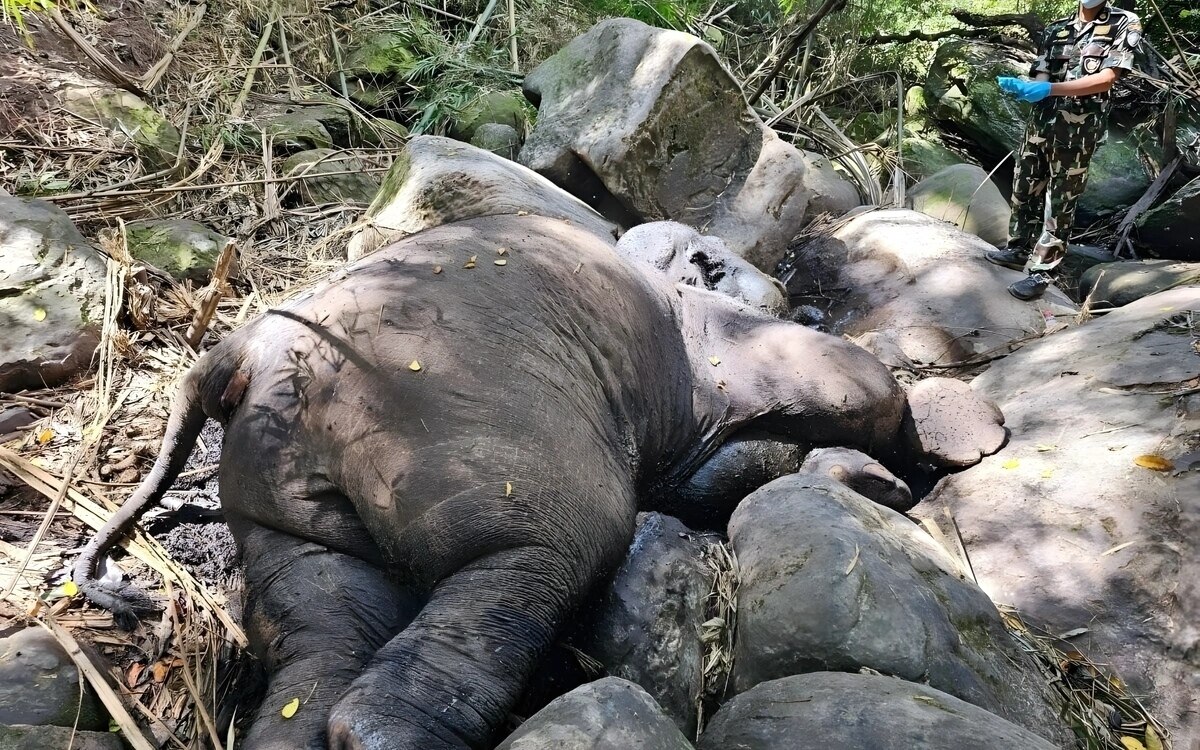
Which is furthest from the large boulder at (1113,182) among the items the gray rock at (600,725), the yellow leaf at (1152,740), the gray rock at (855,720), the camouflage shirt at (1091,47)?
the gray rock at (600,725)

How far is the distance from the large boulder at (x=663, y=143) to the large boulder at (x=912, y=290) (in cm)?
38

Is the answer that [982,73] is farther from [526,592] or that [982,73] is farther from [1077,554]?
[526,592]

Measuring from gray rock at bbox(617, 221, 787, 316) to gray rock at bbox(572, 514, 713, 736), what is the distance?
2132 millimetres

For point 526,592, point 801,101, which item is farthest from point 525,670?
point 801,101

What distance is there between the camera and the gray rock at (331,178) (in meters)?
5.37

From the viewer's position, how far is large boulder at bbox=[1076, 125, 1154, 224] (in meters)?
7.29

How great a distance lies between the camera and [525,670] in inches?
88.1

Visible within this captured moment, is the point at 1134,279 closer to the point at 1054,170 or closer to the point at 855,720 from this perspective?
the point at 1054,170

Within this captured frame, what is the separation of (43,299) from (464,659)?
2.79 metres

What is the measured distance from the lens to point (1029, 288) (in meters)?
5.11

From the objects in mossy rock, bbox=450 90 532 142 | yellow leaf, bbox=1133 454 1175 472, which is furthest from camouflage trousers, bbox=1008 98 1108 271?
mossy rock, bbox=450 90 532 142

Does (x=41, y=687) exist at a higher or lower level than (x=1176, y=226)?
higher

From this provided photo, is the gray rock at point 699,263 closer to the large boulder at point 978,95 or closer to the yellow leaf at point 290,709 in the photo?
the yellow leaf at point 290,709

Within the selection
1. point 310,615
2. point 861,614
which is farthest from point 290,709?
point 861,614
